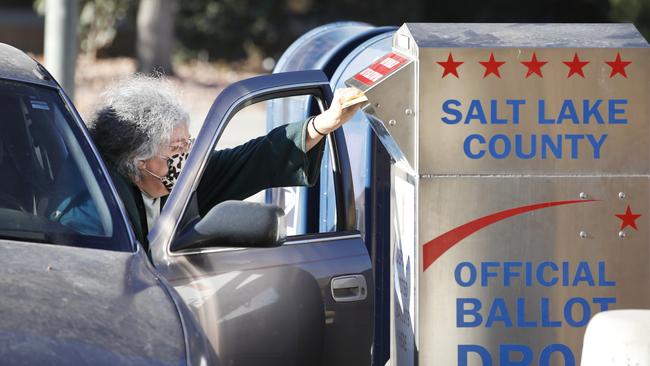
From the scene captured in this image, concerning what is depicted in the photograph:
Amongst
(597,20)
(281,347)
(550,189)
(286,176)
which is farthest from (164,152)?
(597,20)

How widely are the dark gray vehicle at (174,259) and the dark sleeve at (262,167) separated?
134 mm

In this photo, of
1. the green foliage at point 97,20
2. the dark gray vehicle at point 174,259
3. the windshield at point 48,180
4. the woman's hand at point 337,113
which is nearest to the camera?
the dark gray vehicle at point 174,259

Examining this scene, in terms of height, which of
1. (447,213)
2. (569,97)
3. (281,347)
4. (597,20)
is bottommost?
(281,347)

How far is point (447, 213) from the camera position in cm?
404

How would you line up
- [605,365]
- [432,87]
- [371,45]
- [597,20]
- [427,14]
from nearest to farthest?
1. [605,365]
2. [432,87]
3. [371,45]
4. [597,20]
5. [427,14]

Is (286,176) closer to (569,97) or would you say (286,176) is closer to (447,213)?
(447,213)

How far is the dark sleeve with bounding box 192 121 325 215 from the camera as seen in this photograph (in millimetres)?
4496

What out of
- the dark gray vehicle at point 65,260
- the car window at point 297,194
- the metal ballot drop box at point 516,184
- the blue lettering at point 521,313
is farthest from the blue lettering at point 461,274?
the dark gray vehicle at point 65,260

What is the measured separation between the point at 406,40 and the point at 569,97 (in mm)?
580

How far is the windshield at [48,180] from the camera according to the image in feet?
12.1

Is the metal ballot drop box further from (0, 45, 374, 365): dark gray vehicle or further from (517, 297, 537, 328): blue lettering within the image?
(0, 45, 374, 365): dark gray vehicle

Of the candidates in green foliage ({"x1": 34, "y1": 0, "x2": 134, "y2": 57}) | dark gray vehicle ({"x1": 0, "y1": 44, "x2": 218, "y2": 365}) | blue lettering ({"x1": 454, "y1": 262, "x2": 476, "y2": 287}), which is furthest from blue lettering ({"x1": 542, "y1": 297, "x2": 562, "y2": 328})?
green foliage ({"x1": 34, "y1": 0, "x2": 134, "y2": 57})

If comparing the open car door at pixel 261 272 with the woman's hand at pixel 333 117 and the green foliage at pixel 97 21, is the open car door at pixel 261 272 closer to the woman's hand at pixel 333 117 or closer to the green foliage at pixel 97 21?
the woman's hand at pixel 333 117

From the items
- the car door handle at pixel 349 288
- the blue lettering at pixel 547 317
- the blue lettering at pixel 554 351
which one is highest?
the car door handle at pixel 349 288
